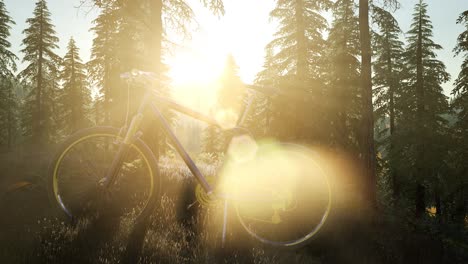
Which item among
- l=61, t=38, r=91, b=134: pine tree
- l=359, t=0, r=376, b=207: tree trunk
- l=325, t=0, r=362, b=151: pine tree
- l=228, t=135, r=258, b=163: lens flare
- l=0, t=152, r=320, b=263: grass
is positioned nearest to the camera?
l=0, t=152, r=320, b=263: grass

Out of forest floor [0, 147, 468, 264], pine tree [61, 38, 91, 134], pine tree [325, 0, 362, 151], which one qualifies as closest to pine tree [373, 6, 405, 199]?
pine tree [325, 0, 362, 151]

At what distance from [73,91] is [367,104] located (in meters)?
25.4

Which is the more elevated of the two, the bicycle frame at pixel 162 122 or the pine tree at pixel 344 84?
the pine tree at pixel 344 84

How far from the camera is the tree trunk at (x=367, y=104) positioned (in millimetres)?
10727

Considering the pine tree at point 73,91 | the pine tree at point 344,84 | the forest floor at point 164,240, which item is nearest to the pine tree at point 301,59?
the pine tree at point 344,84

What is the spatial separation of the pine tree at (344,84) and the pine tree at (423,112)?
7.45 meters

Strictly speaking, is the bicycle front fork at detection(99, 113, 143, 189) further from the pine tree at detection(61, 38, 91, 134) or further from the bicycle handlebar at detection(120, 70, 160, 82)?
the pine tree at detection(61, 38, 91, 134)

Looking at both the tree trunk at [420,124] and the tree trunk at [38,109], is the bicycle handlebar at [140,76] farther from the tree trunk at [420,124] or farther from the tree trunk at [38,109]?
the tree trunk at [38,109]

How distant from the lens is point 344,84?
15.3 m

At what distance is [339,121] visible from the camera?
13297mm

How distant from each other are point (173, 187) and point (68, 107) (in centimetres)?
2500

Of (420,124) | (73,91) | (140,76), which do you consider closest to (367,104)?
(140,76)

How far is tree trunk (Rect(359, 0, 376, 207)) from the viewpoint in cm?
1073

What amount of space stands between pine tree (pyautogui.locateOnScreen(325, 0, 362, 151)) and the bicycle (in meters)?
10.0
